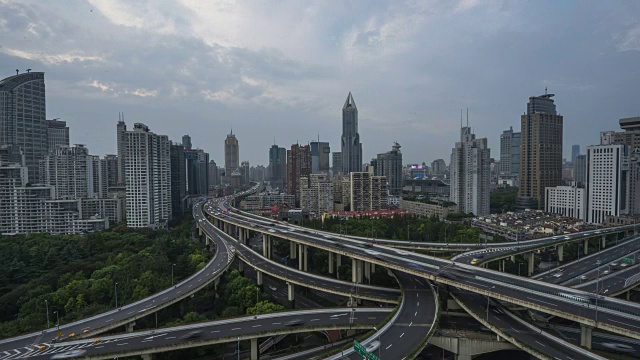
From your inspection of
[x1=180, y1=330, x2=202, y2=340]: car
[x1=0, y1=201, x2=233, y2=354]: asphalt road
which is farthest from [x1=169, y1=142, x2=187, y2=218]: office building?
[x1=180, y1=330, x2=202, y2=340]: car

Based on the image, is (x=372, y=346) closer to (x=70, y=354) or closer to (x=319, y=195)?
(x=70, y=354)

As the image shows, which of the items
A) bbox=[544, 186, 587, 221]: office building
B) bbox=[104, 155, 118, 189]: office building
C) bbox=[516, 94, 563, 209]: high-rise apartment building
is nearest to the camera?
bbox=[544, 186, 587, 221]: office building

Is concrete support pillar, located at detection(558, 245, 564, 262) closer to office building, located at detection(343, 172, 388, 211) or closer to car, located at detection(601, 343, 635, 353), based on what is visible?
car, located at detection(601, 343, 635, 353)

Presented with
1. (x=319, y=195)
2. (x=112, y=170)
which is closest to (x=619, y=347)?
(x=319, y=195)

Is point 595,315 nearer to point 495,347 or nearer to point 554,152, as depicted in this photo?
point 495,347

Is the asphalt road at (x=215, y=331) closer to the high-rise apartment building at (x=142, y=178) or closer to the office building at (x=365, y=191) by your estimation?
the high-rise apartment building at (x=142, y=178)

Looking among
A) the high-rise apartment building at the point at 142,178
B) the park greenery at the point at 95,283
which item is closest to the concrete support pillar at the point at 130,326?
the park greenery at the point at 95,283

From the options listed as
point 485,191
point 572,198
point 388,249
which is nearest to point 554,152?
point 572,198
